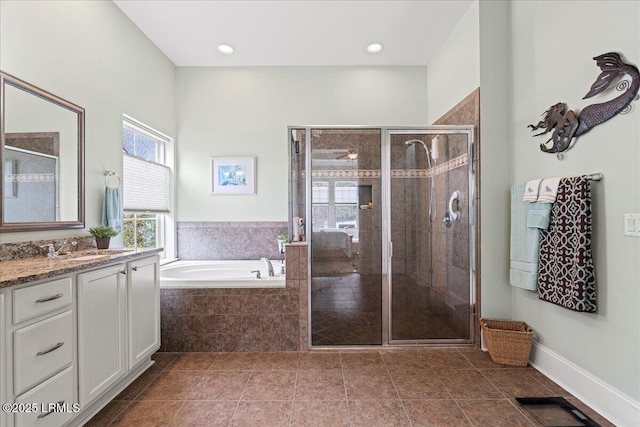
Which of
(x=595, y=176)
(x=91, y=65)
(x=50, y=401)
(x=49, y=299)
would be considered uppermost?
(x=91, y=65)

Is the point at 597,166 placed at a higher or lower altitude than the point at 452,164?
lower

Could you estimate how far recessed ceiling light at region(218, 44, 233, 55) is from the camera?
318 centimetres

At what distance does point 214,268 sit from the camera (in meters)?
3.36

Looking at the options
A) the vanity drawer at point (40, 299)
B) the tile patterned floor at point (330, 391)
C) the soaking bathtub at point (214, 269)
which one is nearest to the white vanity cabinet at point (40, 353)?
the vanity drawer at point (40, 299)

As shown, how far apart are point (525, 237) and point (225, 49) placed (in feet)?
11.0

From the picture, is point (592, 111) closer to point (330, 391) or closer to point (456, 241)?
point (456, 241)

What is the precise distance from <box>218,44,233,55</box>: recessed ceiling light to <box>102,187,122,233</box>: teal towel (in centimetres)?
184

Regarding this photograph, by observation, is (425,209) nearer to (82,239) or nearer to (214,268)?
(214,268)

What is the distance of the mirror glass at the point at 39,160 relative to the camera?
67.6 inches

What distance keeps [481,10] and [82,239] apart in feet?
11.9

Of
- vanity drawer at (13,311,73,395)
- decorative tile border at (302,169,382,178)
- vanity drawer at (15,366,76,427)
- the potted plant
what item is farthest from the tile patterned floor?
decorative tile border at (302,169,382,178)

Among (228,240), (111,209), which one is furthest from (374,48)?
(111,209)

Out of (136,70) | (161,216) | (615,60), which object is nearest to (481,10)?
(615,60)

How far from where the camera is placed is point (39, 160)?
6.20 feet
